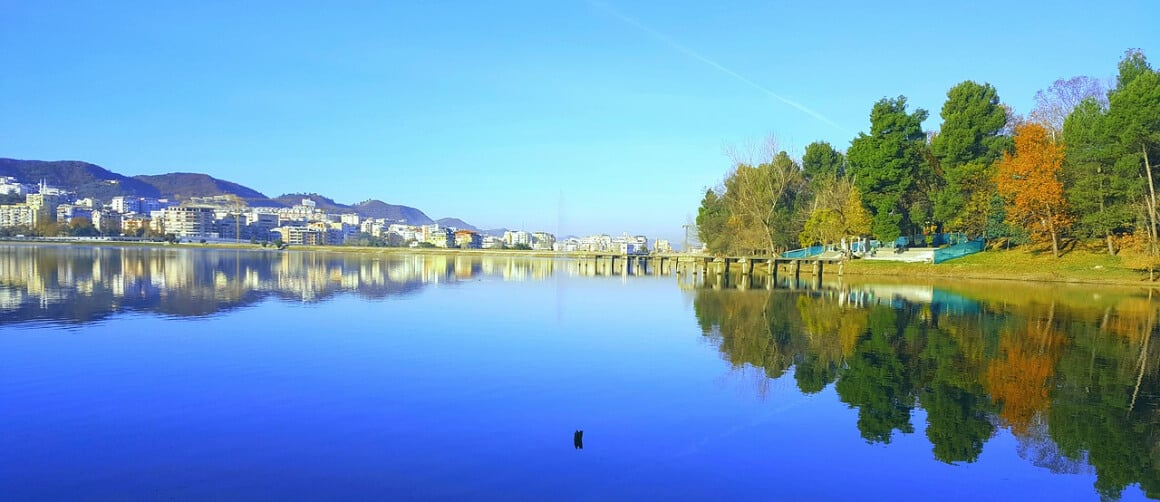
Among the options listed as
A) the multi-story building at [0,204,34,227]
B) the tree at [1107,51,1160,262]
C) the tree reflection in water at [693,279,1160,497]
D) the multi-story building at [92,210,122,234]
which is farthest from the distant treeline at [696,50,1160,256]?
the multi-story building at [0,204,34,227]

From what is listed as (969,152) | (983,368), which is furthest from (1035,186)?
(983,368)

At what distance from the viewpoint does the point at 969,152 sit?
4769 centimetres

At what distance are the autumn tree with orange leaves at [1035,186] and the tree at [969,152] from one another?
200 cm

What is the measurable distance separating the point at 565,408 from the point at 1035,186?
1651 inches

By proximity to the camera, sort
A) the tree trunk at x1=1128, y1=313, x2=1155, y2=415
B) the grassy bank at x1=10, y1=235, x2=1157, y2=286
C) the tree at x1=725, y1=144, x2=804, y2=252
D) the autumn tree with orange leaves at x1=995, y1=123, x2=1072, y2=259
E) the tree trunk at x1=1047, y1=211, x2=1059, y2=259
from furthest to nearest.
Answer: the tree at x1=725, y1=144, x2=804, y2=252 → the tree trunk at x1=1047, y1=211, x2=1059, y2=259 → the autumn tree with orange leaves at x1=995, y1=123, x2=1072, y2=259 → the grassy bank at x1=10, y1=235, x2=1157, y2=286 → the tree trunk at x1=1128, y1=313, x2=1155, y2=415

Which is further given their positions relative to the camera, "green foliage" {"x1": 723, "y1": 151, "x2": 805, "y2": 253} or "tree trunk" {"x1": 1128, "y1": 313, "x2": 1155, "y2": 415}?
"green foliage" {"x1": 723, "y1": 151, "x2": 805, "y2": 253}

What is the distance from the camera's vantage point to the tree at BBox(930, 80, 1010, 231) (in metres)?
46.8

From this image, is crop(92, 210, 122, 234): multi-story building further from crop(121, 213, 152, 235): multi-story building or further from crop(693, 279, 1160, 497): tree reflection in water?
crop(693, 279, 1160, 497): tree reflection in water

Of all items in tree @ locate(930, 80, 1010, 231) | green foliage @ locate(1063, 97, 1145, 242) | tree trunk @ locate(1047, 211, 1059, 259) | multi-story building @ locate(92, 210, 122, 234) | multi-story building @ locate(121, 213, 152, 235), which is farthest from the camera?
multi-story building @ locate(121, 213, 152, 235)

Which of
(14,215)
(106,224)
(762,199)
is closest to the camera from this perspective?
(762,199)

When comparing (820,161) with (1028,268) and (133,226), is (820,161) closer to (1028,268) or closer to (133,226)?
(1028,268)

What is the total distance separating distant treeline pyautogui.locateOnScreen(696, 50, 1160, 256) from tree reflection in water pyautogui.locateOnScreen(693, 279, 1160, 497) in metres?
14.1

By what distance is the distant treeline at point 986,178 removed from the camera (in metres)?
37.1

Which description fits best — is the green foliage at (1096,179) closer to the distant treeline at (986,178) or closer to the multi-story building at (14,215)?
the distant treeline at (986,178)
